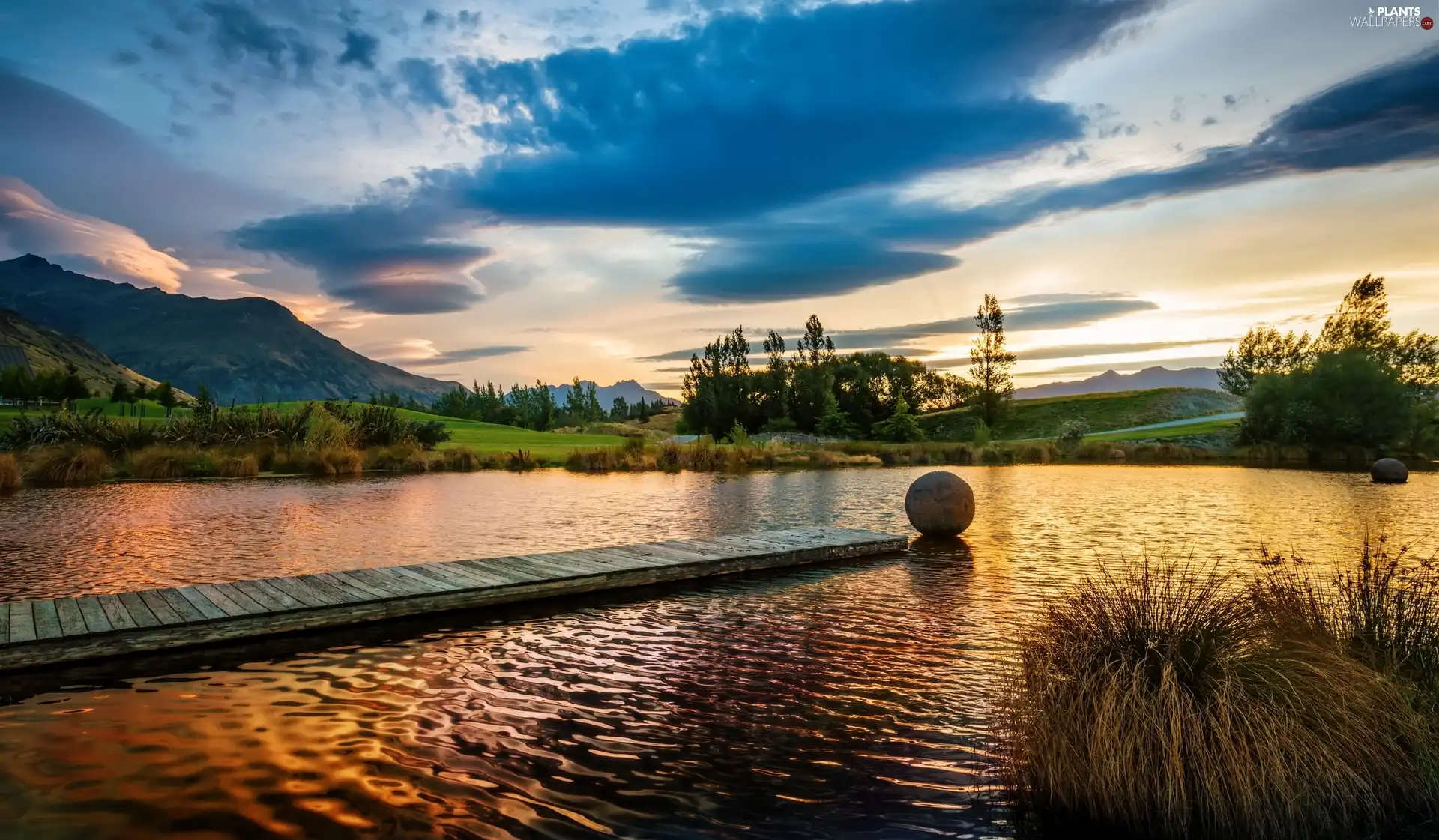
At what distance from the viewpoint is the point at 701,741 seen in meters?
6.20

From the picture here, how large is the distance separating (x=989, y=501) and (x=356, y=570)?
65.3 ft

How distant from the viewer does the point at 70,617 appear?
8.43m

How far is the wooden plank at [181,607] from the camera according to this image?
337 inches

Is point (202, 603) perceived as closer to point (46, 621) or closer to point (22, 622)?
point (46, 621)

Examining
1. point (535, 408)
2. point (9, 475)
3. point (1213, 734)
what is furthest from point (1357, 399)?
point (535, 408)

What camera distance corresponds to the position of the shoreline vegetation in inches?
177

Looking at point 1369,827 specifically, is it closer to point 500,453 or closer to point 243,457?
point 243,457

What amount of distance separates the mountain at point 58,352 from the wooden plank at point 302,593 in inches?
5255

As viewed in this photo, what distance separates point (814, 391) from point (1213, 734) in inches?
3018

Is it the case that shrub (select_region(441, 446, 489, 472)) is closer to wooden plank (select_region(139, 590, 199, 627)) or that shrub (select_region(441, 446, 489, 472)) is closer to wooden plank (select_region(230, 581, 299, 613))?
wooden plank (select_region(230, 581, 299, 613))

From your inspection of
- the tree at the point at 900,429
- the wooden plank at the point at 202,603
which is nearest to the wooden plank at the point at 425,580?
the wooden plank at the point at 202,603

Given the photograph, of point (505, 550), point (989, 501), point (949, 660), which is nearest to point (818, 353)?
point (989, 501)

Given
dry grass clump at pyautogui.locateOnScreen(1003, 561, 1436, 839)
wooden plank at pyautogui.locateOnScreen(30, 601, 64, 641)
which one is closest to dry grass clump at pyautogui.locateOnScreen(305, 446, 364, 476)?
wooden plank at pyautogui.locateOnScreen(30, 601, 64, 641)

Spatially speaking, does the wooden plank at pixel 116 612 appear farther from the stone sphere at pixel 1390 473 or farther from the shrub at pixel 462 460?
the stone sphere at pixel 1390 473
